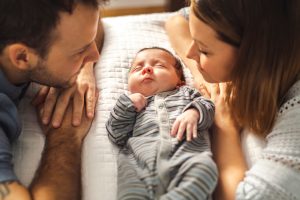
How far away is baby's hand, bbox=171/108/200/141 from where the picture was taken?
3.85 feet

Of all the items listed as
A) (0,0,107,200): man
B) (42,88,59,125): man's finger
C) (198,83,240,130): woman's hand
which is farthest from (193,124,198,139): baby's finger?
Result: (42,88,59,125): man's finger

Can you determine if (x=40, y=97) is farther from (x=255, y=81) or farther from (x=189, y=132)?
(x=255, y=81)

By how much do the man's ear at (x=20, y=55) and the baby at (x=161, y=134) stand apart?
29 centimetres

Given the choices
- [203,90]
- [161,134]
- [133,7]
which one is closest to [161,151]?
[161,134]

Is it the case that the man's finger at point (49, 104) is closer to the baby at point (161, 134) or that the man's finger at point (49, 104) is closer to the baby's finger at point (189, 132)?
the baby at point (161, 134)

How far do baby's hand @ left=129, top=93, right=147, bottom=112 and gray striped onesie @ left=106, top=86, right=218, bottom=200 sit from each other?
12 millimetres

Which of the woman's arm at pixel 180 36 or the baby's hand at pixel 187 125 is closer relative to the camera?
the baby's hand at pixel 187 125

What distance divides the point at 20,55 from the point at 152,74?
41 centimetres

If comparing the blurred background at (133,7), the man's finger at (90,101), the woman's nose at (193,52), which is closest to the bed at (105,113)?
the man's finger at (90,101)

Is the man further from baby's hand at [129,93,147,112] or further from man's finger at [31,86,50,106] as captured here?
baby's hand at [129,93,147,112]

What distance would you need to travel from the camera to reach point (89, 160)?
1.27 m

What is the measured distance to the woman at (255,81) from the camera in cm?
105

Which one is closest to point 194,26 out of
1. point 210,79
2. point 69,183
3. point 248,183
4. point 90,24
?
point 210,79

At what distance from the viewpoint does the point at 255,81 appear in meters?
1.17
